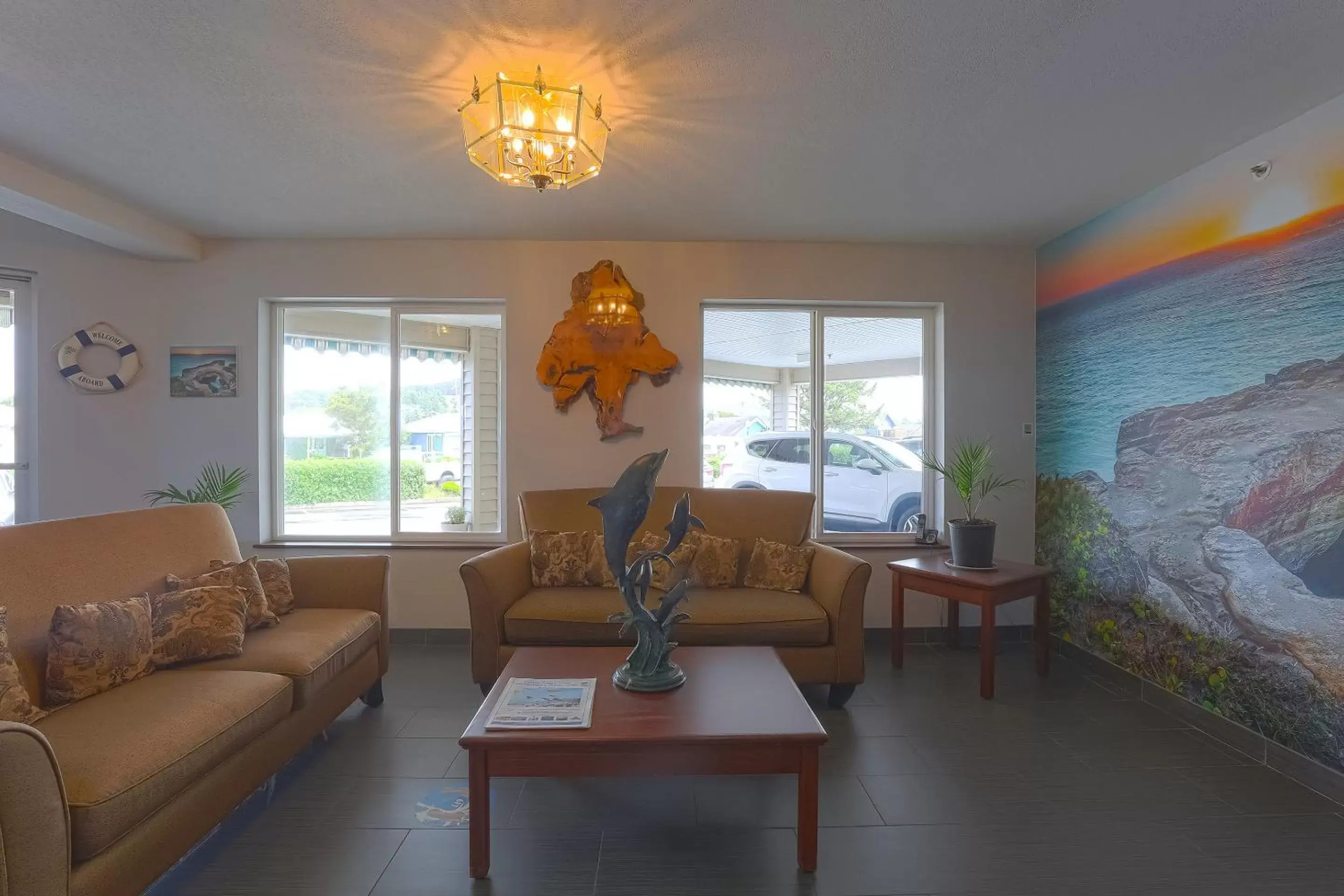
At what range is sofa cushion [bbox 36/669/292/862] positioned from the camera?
1474 millimetres

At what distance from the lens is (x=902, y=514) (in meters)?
4.27

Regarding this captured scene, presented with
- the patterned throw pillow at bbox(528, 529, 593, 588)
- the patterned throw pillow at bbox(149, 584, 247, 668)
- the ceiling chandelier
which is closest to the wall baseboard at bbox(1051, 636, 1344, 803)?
the patterned throw pillow at bbox(528, 529, 593, 588)

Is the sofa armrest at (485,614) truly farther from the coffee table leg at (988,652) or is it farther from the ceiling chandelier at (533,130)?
the coffee table leg at (988,652)

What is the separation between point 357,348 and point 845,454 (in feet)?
10.6

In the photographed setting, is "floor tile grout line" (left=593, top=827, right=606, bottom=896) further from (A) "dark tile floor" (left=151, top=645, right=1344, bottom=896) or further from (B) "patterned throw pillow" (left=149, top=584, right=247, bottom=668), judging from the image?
(B) "patterned throw pillow" (left=149, top=584, right=247, bottom=668)

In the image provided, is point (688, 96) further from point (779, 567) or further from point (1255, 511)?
point (1255, 511)

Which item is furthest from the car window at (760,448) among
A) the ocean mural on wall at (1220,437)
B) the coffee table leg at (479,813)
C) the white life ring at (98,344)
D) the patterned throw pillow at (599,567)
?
the white life ring at (98,344)

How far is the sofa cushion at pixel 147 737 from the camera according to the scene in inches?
58.0

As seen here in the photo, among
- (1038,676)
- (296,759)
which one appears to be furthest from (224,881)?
(1038,676)

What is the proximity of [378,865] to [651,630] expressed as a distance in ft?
3.38

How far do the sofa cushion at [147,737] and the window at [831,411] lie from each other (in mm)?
2777

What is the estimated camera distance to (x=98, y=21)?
1.90 metres

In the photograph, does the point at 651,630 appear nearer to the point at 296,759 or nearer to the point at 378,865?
the point at 378,865

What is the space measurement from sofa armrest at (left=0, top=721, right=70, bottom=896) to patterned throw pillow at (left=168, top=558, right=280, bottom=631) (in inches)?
47.1
